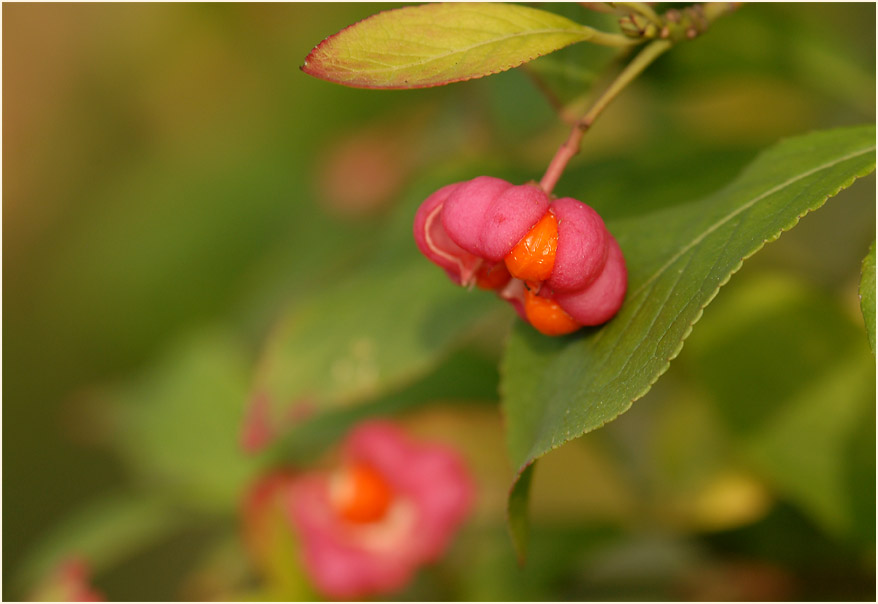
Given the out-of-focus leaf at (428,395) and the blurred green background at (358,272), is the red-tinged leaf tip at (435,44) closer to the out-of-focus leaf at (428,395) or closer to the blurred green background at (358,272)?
the blurred green background at (358,272)

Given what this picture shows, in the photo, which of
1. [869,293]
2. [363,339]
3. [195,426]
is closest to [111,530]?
[195,426]

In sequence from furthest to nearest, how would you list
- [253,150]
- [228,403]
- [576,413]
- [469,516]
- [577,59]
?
[253,150] → [228,403] → [469,516] → [577,59] → [576,413]

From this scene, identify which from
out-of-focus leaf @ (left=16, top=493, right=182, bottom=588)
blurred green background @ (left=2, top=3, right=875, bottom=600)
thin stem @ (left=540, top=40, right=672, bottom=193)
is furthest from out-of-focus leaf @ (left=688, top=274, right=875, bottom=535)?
out-of-focus leaf @ (left=16, top=493, right=182, bottom=588)

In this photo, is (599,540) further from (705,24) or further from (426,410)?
(705,24)

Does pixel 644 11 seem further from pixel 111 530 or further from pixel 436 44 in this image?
pixel 111 530

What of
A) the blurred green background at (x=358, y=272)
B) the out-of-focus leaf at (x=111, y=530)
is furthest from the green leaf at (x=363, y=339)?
the out-of-focus leaf at (x=111, y=530)

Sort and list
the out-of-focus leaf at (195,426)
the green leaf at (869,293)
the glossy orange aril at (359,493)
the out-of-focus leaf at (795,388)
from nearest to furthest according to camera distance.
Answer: the green leaf at (869,293) → the out-of-focus leaf at (795,388) → the glossy orange aril at (359,493) → the out-of-focus leaf at (195,426)

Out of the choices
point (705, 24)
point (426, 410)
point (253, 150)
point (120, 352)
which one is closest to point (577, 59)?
point (705, 24)
